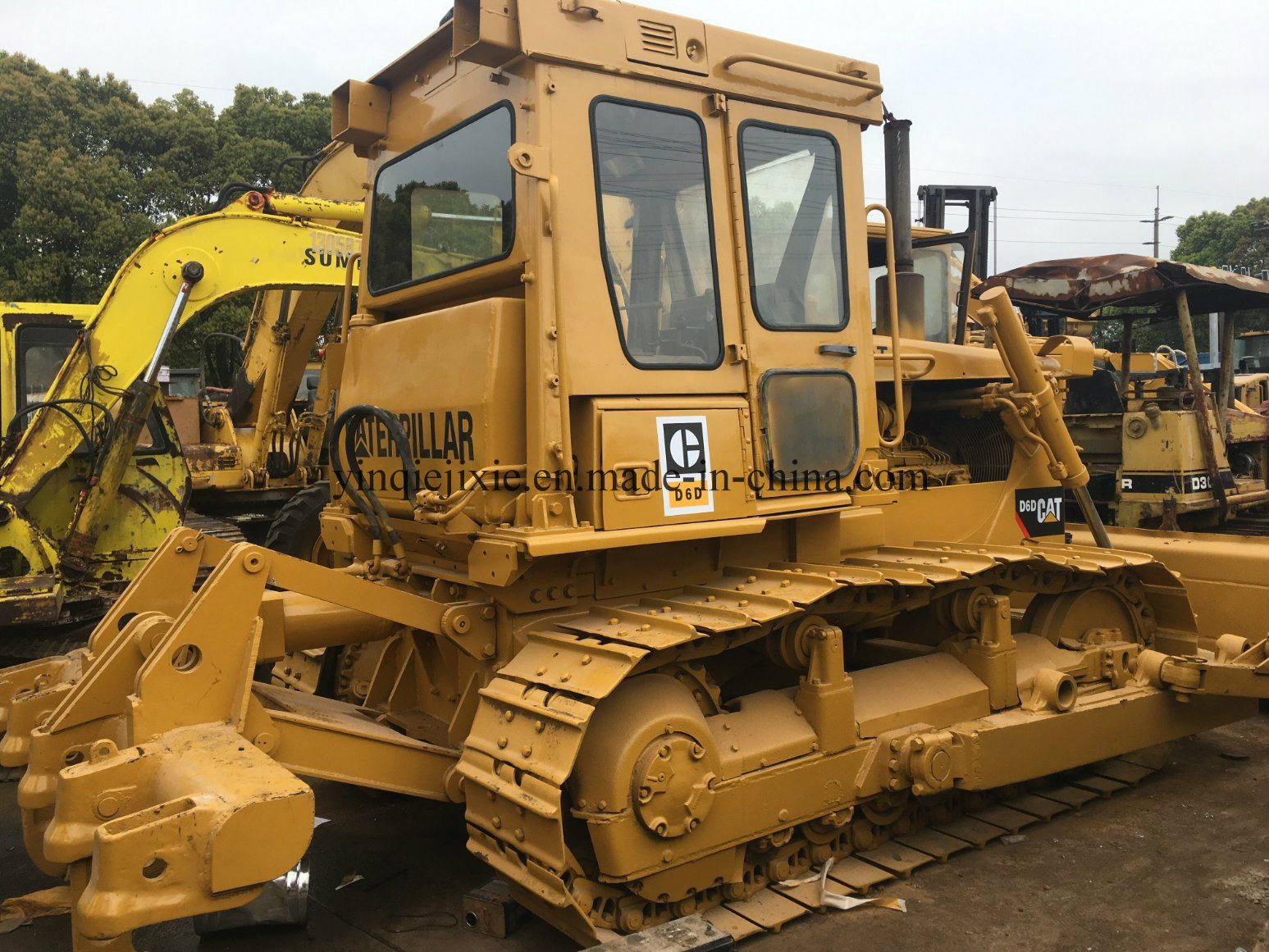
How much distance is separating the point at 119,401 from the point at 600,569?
448 cm

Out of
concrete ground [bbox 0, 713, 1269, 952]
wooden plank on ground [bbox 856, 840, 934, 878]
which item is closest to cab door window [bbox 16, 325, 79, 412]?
concrete ground [bbox 0, 713, 1269, 952]

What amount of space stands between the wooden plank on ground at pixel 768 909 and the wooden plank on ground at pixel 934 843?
788 millimetres

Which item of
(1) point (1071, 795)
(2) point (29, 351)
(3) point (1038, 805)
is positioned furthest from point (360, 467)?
(2) point (29, 351)

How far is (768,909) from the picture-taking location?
3.83 meters

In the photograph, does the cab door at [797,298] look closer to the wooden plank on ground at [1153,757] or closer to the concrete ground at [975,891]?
the concrete ground at [975,891]

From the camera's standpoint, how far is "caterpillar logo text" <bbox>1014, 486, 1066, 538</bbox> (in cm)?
554

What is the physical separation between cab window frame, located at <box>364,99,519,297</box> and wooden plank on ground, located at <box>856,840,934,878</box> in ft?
9.38

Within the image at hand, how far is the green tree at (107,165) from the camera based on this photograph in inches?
807

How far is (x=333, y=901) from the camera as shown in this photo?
4137mm

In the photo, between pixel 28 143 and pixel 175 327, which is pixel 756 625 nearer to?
pixel 175 327

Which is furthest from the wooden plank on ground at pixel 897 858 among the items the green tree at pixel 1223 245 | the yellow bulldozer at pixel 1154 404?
the green tree at pixel 1223 245

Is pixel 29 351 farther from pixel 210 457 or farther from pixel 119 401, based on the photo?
pixel 210 457

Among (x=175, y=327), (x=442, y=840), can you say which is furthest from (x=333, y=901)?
(x=175, y=327)

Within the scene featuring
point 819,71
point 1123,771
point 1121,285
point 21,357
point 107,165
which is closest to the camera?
point 819,71
